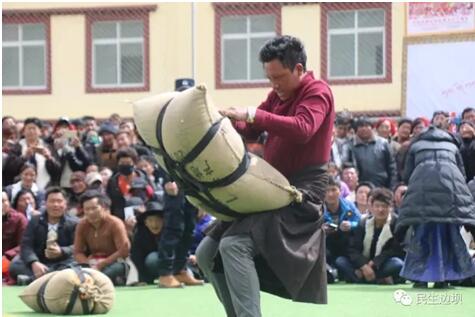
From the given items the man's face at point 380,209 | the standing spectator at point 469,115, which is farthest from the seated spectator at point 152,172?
the standing spectator at point 469,115

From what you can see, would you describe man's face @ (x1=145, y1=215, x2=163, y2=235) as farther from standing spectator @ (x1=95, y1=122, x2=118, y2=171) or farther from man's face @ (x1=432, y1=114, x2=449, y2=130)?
man's face @ (x1=432, y1=114, x2=449, y2=130)

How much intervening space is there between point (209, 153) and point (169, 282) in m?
5.85

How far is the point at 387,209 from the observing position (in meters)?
11.9

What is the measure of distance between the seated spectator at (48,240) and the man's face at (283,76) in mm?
6550

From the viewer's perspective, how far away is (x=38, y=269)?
11898 millimetres

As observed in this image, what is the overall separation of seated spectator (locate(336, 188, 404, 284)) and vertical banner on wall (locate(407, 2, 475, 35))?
566 centimetres

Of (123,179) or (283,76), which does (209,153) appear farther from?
(123,179)

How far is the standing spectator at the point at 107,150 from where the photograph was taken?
14867 millimetres

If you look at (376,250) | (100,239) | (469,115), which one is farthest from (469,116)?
(100,239)

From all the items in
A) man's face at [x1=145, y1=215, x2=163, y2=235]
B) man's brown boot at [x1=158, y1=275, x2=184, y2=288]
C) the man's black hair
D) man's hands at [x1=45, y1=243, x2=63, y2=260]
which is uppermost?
the man's black hair

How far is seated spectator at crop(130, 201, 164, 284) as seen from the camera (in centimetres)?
1207

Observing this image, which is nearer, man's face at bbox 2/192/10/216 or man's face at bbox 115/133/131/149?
man's face at bbox 2/192/10/216

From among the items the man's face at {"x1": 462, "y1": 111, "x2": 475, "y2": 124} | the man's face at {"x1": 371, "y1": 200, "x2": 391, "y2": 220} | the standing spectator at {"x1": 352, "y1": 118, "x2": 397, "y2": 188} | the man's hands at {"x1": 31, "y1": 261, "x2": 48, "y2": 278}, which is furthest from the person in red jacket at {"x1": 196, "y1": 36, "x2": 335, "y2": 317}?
the man's face at {"x1": 462, "y1": 111, "x2": 475, "y2": 124}

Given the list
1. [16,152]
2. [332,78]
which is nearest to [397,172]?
[16,152]
